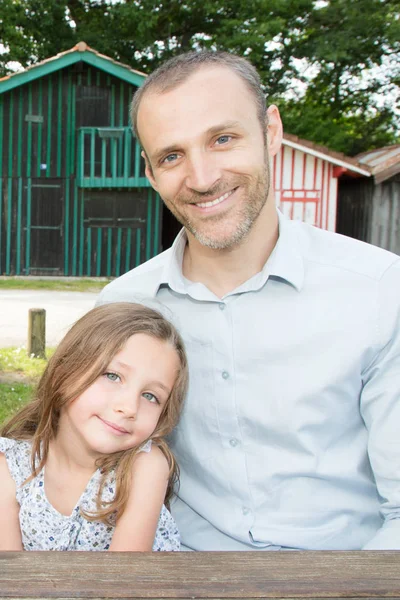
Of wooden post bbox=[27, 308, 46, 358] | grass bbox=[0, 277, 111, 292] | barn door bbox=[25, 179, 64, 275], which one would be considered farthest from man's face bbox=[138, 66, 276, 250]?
barn door bbox=[25, 179, 64, 275]

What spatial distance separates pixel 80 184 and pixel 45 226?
1.45 meters

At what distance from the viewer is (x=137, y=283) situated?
2406mm

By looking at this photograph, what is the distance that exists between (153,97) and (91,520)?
1.23m

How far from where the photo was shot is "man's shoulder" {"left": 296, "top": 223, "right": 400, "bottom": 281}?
6.63ft

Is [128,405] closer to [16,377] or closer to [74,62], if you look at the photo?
[16,377]

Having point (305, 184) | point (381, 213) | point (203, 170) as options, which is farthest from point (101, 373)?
point (381, 213)

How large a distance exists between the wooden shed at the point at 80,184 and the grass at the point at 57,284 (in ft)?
3.46

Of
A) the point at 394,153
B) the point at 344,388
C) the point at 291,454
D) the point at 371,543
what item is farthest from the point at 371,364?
the point at 394,153

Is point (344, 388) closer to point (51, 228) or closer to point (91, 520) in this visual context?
point (91, 520)

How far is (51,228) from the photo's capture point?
17.8 metres

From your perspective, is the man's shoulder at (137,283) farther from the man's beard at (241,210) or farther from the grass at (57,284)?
the grass at (57,284)

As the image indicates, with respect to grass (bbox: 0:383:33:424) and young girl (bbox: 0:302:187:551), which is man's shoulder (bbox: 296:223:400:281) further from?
grass (bbox: 0:383:33:424)

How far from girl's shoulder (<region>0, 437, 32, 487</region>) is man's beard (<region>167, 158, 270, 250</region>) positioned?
2.65 ft

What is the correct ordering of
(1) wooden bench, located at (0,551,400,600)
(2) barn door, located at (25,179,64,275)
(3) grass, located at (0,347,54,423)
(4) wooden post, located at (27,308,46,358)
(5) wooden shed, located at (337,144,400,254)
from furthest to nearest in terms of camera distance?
(2) barn door, located at (25,179,64,275) → (5) wooden shed, located at (337,144,400,254) → (4) wooden post, located at (27,308,46,358) → (3) grass, located at (0,347,54,423) → (1) wooden bench, located at (0,551,400,600)
